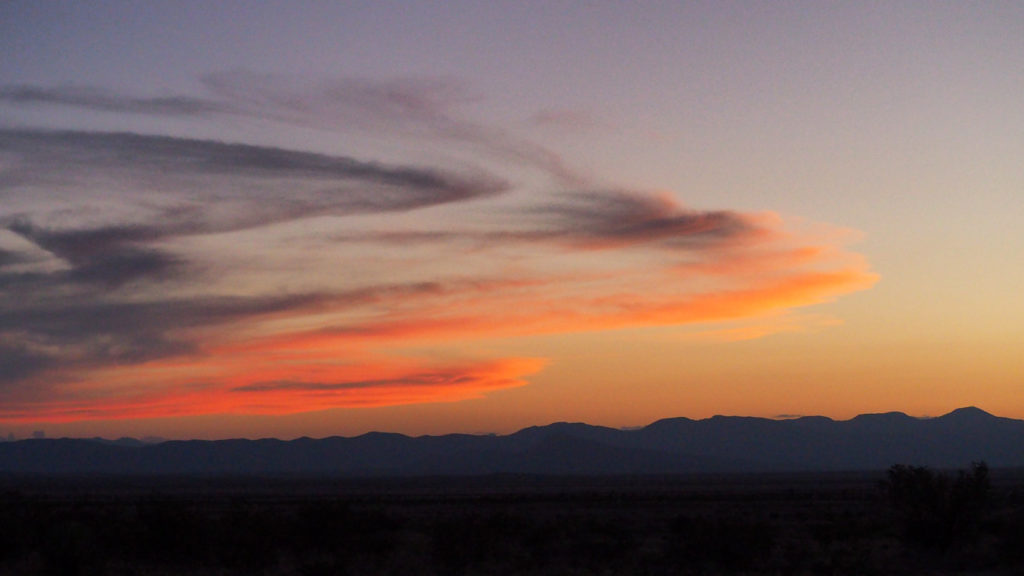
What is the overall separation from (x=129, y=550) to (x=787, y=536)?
24.8 meters

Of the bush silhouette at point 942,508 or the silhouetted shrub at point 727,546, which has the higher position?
the bush silhouette at point 942,508

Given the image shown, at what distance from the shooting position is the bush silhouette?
1280 inches

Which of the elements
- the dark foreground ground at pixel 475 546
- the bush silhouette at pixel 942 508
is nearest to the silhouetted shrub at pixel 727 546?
the dark foreground ground at pixel 475 546

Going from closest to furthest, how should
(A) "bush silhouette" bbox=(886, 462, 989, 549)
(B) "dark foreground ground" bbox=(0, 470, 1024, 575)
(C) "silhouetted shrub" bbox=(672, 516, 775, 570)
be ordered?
(B) "dark foreground ground" bbox=(0, 470, 1024, 575), (C) "silhouetted shrub" bbox=(672, 516, 775, 570), (A) "bush silhouette" bbox=(886, 462, 989, 549)

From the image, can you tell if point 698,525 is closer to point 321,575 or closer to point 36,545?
point 321,575

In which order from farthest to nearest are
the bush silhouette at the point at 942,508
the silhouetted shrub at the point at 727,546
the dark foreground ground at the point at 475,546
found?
1. the bush silhouette at the point at 942,508
2. the silhouetted shrub at the point at 727,546
3. the dark foreground ground at the point at 475,546

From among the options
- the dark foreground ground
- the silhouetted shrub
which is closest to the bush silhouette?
the dark foreground ground

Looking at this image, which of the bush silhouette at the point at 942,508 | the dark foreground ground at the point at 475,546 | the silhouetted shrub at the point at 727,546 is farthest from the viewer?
the bush silhouette at the point at 942,508

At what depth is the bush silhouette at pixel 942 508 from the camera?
107ft

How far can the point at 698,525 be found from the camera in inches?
1348

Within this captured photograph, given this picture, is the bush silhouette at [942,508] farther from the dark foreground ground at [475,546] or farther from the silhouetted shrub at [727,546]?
A: the silhouetted shrub at [727,546]

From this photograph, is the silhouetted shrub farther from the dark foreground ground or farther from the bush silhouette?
the bush silhouette

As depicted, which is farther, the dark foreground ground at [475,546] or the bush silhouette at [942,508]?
the bush silhouette at [942,508]

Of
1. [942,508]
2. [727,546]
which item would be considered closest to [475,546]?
[727,546]
